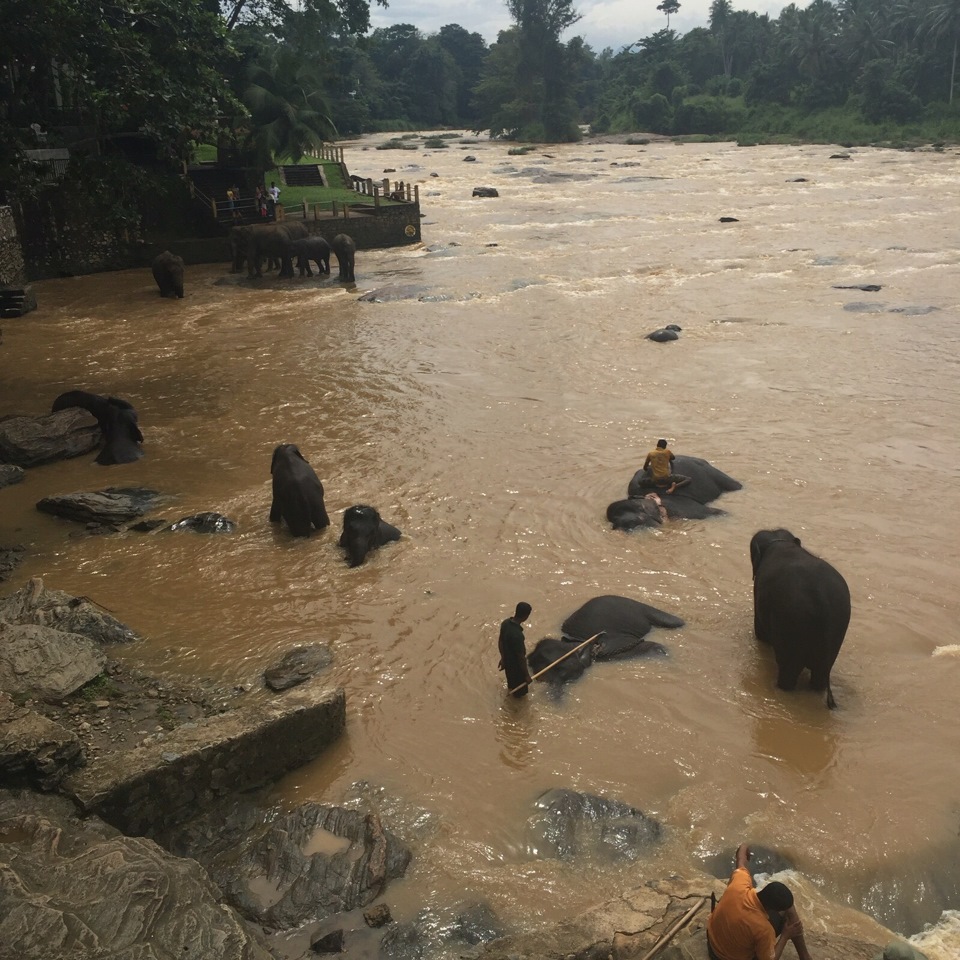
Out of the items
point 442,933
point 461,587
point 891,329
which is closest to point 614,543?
point 461,587

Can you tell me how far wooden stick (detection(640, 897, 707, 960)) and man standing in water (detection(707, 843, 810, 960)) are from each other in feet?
0.35

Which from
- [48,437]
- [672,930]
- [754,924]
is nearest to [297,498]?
[48,437]

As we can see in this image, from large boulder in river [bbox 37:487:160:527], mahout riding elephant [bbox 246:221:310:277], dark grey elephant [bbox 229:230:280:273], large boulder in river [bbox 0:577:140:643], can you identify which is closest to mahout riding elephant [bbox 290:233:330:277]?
mahout riding elephant [bbox 246:221:310:277]

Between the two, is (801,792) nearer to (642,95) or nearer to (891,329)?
(891,329)

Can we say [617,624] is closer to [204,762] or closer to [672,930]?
[204,762]

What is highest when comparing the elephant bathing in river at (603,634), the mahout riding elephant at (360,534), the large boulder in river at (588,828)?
the mahout riding elephant at (360,534)

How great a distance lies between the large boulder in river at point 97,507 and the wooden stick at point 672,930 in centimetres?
786

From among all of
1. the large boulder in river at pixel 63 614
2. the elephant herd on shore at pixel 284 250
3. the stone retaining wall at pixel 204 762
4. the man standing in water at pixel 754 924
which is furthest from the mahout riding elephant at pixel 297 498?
the elephant herd on shore at pixel 284 250

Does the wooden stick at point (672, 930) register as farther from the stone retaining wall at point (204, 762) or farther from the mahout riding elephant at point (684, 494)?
the mahout riding elephant at point (684, 494)

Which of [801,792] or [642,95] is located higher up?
[642,95]

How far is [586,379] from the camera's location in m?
16.2

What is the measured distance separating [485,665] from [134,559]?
13.3ft

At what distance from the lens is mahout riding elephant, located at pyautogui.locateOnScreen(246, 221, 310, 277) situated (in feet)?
81.9

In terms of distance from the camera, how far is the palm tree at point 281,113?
2962cm
